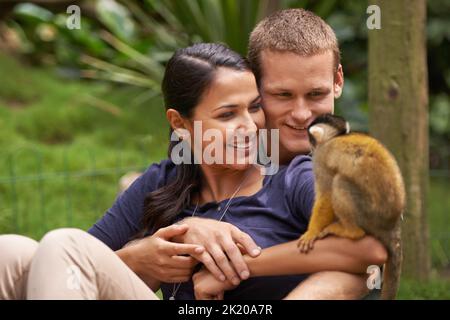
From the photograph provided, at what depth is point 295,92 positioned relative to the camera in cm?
224

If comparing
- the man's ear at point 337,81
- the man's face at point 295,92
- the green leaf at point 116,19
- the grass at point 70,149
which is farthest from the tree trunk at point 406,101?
the green leaf at point 116,19

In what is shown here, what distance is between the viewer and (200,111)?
221cm

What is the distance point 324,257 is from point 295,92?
562 millimetres

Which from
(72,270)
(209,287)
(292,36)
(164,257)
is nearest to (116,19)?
(292,36)

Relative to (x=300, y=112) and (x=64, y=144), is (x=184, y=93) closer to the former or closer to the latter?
(x=300, y=112)

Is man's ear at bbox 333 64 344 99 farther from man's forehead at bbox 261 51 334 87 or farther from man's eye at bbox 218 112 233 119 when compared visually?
man's eye at bbox 218 112 233 119

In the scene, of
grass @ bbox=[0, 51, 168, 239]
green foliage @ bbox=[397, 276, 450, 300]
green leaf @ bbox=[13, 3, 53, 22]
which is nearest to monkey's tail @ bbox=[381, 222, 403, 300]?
green foliage @ bbox=[397, 276, 450, 300]

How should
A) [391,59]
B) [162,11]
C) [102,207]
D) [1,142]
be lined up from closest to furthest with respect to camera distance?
[391,59], [102,207], [1,142], [162,11]

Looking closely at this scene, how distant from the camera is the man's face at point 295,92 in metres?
2.21

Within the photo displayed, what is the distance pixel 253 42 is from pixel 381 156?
69 centimetres

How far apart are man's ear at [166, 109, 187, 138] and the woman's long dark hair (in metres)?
0.02

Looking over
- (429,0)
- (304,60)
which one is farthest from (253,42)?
(429,0)

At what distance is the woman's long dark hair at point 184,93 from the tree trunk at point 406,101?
5.57 ft

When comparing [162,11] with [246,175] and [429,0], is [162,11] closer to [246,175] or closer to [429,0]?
[429,0]
